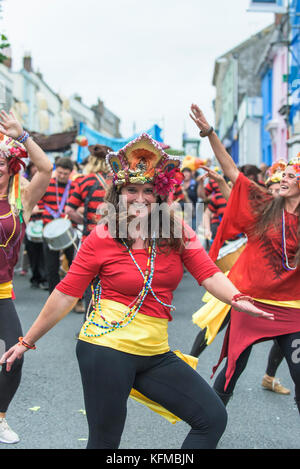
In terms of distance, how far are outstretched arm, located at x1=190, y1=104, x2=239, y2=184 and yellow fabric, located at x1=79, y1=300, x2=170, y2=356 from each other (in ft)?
4.01

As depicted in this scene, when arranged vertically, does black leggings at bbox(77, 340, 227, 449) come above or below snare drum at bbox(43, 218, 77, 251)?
below

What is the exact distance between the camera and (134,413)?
4.46m

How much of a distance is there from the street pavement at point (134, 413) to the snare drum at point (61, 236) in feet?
5.00

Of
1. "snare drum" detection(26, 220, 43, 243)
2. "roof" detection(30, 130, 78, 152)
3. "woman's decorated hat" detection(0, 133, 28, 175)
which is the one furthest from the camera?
"roof" detection(30, 130, 78, 152)

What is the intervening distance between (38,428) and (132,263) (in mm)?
1924

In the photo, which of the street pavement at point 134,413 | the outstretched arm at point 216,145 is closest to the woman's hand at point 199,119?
the outstretched arm at point 216,145

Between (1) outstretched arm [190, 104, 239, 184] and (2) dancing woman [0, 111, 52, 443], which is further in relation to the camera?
(2) dancing woman [0, 111, 52, 443]

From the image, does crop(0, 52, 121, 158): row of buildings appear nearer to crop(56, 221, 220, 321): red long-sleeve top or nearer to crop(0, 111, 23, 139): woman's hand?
crop(0, 111, 23, 139): woman's hand

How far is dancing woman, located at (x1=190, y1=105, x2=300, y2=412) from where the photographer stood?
3732 millimetres

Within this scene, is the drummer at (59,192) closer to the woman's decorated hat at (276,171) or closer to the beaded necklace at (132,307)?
the woman's decorated hat at (276,171)

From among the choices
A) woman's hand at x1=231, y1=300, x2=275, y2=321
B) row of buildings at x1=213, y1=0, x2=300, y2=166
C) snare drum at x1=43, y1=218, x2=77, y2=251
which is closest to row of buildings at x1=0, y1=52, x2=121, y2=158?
snare drum at x1=43, y1=218, x2=77, y2=251

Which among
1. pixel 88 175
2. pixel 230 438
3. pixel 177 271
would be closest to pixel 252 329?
pixel 230 438

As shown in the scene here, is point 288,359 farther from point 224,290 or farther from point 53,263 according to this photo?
point 53,263
